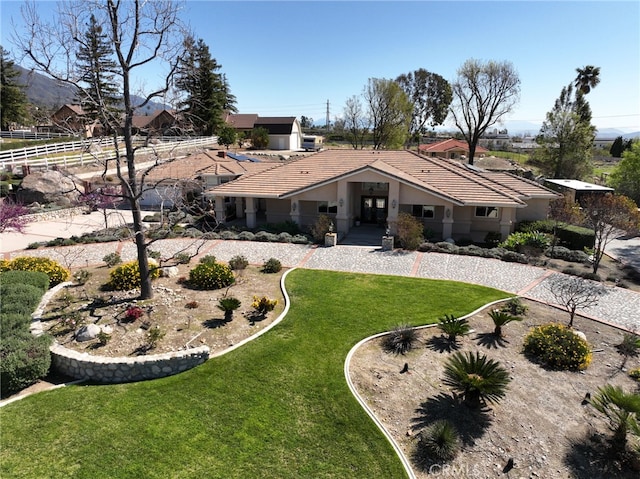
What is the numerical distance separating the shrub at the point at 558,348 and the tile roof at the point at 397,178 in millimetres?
13439

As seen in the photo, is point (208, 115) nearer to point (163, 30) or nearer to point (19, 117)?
point (19, 117)

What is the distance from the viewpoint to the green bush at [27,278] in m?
15.5

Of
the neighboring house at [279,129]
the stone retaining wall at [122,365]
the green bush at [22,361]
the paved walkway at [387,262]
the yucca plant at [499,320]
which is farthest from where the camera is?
the neighboring house at [279,129]

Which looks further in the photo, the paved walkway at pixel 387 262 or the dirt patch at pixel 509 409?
the paved walkway at pixel 387 262

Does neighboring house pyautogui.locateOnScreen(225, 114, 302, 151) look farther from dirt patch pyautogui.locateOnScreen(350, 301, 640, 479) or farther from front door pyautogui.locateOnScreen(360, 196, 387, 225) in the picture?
dirt patch pyautogui.locateOnScreen(350, 301, 640, 479)

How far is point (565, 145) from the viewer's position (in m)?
50.7

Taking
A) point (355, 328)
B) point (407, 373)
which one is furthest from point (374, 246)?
point (407, 373)

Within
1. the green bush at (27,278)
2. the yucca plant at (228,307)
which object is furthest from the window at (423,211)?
the green bush at (27,278)

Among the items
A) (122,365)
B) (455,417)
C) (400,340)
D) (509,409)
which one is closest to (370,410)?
(455,417)

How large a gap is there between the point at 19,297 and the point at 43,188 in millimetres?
25418

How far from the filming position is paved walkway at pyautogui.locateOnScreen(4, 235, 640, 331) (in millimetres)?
17922

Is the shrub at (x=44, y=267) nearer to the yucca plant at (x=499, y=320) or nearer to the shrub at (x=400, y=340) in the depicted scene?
the shrub at (x=400, y=340)

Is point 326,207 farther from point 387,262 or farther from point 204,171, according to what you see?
point 204,171

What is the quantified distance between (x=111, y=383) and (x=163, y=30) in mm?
11626
